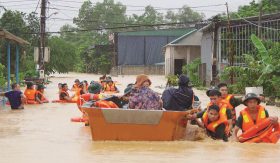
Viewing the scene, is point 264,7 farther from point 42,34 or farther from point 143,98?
point 143,98

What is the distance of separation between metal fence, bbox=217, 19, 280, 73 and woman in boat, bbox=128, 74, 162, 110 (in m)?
14.5

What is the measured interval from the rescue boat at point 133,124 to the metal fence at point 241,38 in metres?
14.7

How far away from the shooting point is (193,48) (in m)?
41.8

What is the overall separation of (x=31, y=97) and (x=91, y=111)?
8.89m

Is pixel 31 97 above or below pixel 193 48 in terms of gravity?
below

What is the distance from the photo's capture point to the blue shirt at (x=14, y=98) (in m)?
13.2

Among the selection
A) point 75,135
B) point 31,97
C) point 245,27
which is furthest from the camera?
point 245,27

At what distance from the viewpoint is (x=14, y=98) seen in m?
13.5

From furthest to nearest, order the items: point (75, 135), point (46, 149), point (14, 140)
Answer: point (75, 135), point (14, 140), point (46, 149)

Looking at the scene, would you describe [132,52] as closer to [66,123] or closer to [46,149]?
[66,123]

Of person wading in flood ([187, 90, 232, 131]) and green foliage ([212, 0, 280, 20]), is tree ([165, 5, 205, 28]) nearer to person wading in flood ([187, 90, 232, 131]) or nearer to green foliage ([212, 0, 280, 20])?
green foliage ([212, 0, 280, 20])

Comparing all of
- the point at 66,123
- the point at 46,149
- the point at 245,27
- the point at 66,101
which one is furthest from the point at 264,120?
the point at 245,27

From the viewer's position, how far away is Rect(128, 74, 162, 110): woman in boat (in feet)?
24.1

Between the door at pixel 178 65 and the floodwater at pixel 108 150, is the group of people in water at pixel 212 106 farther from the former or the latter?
the door at pixel 178 65
